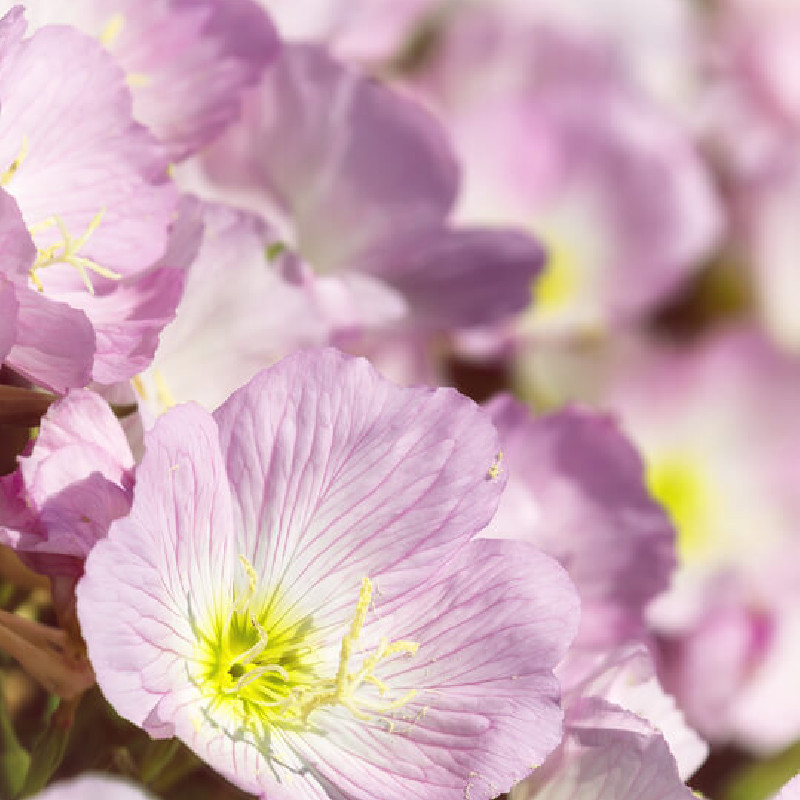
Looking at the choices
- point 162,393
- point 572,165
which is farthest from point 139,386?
point 572,165

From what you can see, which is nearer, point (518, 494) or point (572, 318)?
point (518, 494)

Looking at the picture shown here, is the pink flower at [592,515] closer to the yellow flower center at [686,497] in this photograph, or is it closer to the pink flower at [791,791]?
the pink flower at [791,791]

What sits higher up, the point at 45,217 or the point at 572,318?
the point at 45,217

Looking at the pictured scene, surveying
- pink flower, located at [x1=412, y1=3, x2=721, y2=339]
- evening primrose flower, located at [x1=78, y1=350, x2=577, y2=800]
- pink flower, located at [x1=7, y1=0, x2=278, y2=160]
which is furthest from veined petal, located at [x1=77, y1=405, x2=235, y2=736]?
pink flower, located at [x1=412, y1=3, x2=721, y2=339]

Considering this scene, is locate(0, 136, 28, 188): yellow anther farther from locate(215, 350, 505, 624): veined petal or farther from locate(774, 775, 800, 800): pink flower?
locate(774, 775, 800, 800): pink flower

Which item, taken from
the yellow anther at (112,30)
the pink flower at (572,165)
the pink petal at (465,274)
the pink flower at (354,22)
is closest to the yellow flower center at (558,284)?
the pink flower at (572,165)

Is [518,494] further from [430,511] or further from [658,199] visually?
[658,199]

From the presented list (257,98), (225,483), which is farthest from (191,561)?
(257,98)

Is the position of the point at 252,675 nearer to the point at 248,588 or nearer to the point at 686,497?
the point at 248,588
